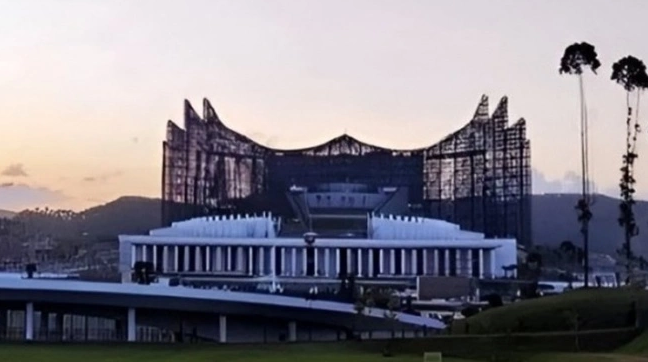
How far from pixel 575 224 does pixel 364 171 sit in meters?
51.0

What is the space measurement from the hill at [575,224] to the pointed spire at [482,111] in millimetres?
36770

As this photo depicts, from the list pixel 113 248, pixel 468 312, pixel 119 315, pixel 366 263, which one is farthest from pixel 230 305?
pixel 113 248

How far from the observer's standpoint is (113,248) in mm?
130625

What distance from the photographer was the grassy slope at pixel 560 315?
44.3m

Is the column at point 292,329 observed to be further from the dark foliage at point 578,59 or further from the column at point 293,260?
the column at point 293,260

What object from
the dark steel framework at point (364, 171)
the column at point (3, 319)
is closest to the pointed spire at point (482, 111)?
the dark steel framework at point (364, 171)

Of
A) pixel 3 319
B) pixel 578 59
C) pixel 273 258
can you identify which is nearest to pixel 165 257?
pixel 273 258

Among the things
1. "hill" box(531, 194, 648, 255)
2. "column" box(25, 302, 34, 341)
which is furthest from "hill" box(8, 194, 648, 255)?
"column" box(25, 302, 34, 341)

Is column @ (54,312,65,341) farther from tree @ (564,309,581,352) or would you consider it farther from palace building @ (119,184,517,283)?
tree @ (564,309,581,352)

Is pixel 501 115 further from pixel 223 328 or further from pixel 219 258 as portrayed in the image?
pixel 223 328

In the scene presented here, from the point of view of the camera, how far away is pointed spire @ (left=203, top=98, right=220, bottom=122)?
112062mm

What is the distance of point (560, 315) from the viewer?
147 ft

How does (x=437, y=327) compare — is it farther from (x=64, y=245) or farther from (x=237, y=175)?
(x=64, y=245)

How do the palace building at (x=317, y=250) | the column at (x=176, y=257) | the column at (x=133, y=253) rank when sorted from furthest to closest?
the column at (x=133, y=253)
the column at (x=176, y=257)
the palace building at (x=317, y=250)
